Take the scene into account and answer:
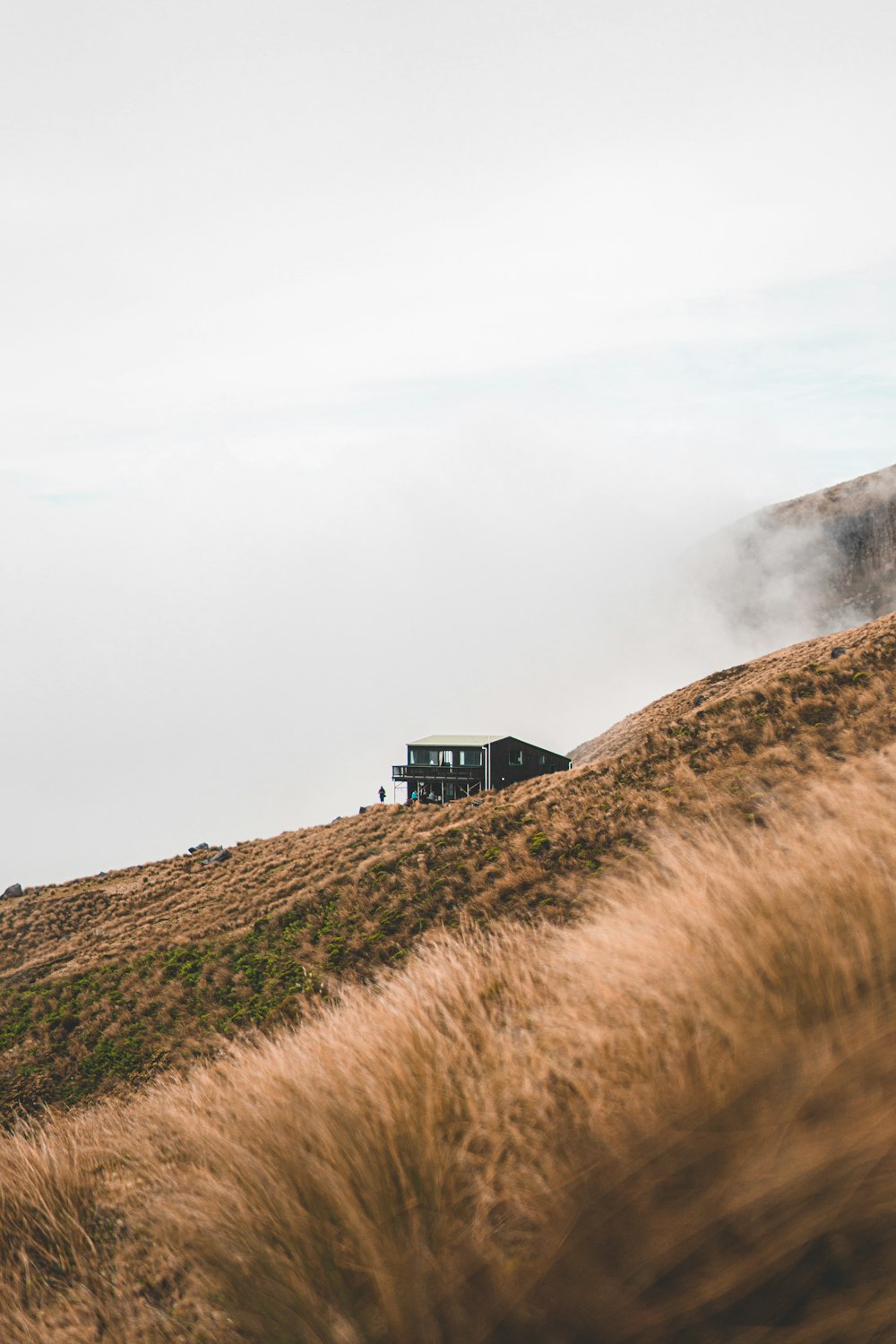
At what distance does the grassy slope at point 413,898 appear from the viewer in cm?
1284

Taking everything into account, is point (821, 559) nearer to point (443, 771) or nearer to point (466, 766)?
point (466, 766)

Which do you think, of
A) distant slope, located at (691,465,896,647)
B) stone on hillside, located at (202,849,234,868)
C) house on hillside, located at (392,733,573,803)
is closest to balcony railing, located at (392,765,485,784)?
house on hillside, located at (392,733,573,803)

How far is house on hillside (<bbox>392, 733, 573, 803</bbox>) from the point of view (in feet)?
168

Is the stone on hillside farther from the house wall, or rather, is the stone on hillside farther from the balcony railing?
the house wall

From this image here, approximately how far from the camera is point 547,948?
16.2ft

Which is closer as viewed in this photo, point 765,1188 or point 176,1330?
point 765,1188

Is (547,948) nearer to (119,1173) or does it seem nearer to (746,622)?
(119,1173)

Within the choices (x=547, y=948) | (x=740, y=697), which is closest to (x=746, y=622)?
(x=740, y=697)

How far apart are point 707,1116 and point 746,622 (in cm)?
19406

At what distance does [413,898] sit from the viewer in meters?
15.2

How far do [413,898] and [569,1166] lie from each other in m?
13.4

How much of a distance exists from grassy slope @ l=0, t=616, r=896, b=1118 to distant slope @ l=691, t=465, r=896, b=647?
12759cm

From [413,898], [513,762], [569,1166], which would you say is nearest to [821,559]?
[513,762]

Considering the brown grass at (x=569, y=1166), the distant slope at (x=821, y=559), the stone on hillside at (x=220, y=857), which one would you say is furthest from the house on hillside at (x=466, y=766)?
the distant slope at (x=821, y=559)
